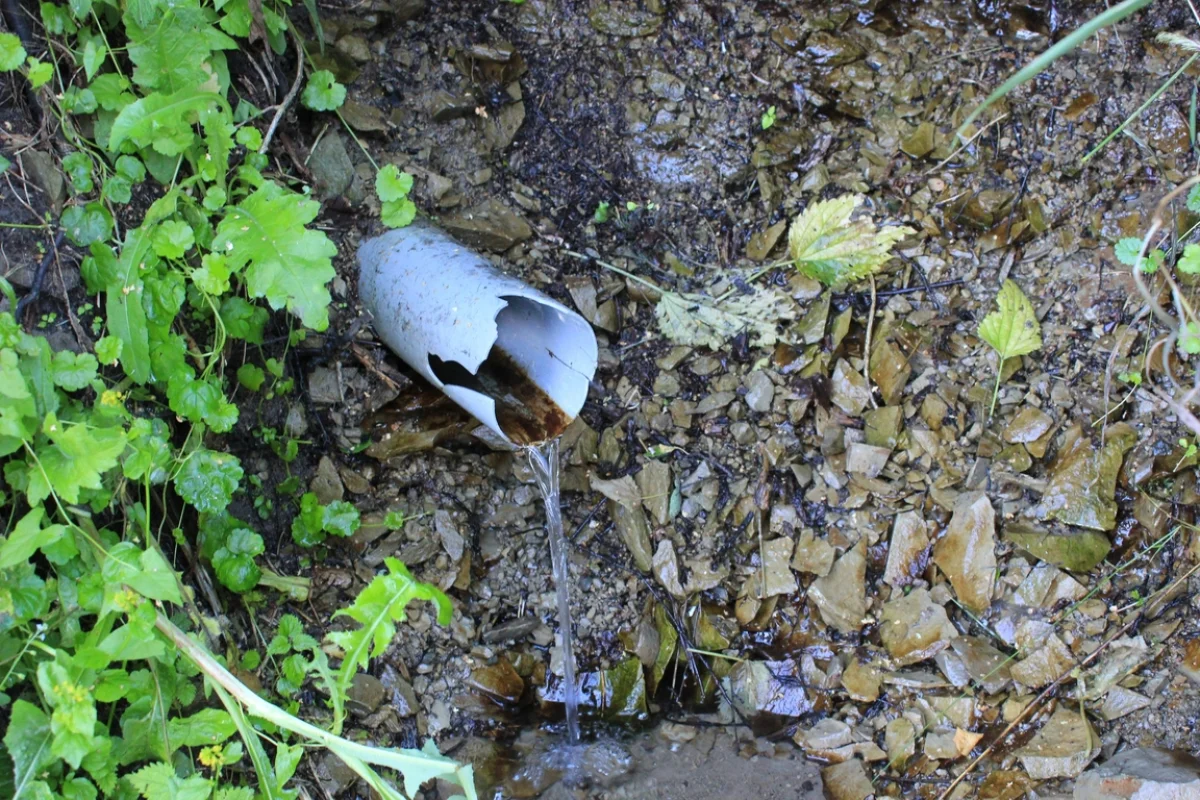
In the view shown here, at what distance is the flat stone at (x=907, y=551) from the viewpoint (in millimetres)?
2773

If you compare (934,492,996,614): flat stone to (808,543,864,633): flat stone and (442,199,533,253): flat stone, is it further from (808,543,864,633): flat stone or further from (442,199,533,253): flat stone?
(442,199,533,253): flat stone

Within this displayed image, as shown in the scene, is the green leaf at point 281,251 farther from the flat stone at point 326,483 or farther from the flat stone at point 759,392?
the flat stone at point 759,392

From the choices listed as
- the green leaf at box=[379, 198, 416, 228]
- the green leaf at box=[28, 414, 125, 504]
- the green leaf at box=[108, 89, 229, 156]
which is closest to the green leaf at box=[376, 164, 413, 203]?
the green leaf at box=[379, 198, 416, 228]

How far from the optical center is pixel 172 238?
2137 millimetres

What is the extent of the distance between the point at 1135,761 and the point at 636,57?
8.05 feet

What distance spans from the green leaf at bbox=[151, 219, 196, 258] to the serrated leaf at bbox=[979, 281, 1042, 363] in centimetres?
213

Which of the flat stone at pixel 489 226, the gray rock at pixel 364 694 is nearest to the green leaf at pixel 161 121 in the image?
the flat stone at pixel 489 226

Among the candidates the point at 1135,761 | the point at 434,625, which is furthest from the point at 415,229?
the point at 1135,761

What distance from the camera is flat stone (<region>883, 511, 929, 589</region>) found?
2773 millimetres

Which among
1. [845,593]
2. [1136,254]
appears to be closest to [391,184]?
[845,593]

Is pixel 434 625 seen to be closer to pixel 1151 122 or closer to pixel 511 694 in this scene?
pixel 511 694

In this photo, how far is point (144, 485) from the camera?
2131 mm

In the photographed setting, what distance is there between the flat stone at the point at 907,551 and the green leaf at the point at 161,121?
7.05 feet

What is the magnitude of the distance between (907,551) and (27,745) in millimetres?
2207
